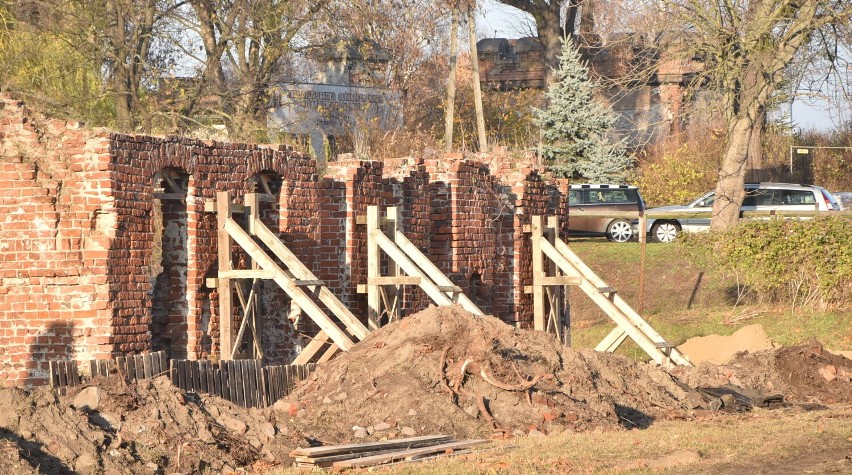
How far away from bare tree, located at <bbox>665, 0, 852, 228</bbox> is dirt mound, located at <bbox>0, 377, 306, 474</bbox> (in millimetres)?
17596

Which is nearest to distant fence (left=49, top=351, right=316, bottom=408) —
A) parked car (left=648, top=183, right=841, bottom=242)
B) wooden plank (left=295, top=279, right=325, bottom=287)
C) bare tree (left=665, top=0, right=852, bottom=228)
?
wooden plank (left=295, top=279, right=325, bottom=287)

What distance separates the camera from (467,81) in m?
50.7

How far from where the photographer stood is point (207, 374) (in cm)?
1107

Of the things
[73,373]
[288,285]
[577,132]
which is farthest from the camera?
[577,132]

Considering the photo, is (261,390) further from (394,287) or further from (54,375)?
(394,287)

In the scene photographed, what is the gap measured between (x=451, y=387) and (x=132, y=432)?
10.5 ft

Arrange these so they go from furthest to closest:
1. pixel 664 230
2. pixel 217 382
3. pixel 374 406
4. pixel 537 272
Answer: pixel 664 230 < pixel 537 272 < pixel 374 406 < pixel 217 382

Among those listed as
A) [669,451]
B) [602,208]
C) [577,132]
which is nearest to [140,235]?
[669,451]

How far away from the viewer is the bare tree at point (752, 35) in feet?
84.0

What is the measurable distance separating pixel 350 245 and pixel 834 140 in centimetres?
3836

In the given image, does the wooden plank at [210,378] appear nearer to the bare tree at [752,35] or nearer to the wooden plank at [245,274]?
the wooden plank at [245,274]

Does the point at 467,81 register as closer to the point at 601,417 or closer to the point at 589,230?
the point at 589,230

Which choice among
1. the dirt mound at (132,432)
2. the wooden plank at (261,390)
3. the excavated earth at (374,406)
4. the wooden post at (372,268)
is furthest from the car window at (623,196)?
the dirt mound at (132,432)

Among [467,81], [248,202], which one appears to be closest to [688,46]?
[248,202]
